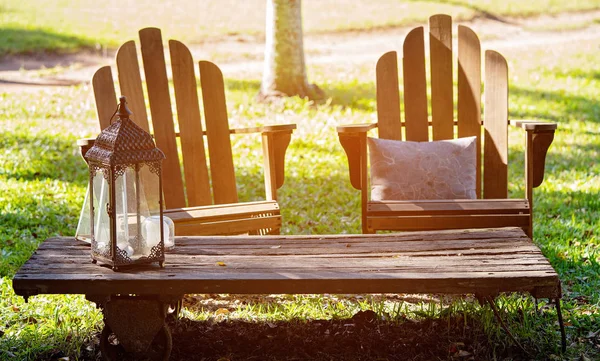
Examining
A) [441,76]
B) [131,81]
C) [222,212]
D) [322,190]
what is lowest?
[322,190]

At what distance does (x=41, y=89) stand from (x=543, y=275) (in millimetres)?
8090

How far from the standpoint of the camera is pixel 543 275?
9.61 ft

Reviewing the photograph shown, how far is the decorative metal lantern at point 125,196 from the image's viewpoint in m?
2.96

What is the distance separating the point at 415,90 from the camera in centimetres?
462

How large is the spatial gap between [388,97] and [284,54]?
4066mm

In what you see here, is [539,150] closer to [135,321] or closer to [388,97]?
[388,97]

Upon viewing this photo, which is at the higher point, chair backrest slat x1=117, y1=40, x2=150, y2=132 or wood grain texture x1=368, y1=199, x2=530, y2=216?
chair backrest slat x1=117, y1=40, x2=150, y2=132

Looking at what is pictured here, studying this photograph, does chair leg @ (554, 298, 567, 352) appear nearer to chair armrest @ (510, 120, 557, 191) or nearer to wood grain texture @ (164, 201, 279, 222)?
chair armrest @ (510, 120, 557, 191)

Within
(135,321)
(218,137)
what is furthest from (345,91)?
(135,321)

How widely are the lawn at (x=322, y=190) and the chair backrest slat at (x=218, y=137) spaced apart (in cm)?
77

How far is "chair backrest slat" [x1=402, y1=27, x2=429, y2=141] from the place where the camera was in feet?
15.1

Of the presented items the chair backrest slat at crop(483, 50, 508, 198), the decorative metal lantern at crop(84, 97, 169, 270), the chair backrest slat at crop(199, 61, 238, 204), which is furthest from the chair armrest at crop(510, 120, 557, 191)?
the decorative metal lantern at crop(84, 97, 169, 270)

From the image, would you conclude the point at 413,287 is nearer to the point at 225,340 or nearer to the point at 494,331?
the point at 494,331

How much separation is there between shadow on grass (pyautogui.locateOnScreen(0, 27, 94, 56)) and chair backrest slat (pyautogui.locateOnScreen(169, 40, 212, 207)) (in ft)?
27.3
